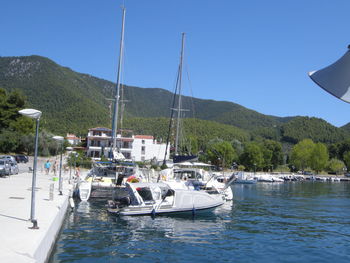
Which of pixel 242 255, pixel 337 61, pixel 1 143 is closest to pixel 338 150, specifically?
pixel 1 143

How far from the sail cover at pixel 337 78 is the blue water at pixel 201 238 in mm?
11559

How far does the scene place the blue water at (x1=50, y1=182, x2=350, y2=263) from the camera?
14.6 metres

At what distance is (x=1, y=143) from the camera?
244ft

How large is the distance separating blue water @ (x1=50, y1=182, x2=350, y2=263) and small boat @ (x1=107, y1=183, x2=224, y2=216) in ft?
1.84

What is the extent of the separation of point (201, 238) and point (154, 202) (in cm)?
624

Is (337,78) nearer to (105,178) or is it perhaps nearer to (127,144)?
(105,178)

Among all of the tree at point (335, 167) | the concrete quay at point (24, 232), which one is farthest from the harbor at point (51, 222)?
the tree at point (335, 167)

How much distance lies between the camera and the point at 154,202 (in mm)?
23719

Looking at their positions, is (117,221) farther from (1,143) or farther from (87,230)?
(1,143)

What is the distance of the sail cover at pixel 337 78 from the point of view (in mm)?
3613

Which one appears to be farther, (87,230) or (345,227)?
(345,227)

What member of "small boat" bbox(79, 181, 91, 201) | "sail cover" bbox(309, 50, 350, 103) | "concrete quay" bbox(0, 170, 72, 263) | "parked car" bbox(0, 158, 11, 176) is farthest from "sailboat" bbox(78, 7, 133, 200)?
"sail cover" bbox(309, 50, 350, 103)

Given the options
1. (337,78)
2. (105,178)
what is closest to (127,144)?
(105,178)

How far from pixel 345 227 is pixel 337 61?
22400mm
